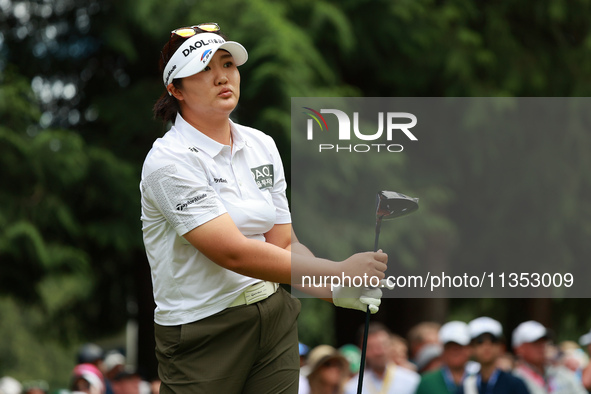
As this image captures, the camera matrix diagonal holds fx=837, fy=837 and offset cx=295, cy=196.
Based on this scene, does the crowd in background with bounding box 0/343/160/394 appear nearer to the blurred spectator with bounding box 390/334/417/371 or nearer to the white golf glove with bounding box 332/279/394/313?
the blurred spectator with bounding box 390/334/417/371

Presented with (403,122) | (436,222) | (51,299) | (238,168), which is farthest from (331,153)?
(238,168)

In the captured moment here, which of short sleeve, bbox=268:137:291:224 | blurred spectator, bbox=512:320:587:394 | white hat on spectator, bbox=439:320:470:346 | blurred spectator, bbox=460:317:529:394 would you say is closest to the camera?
short sleeve, bbox=268:137:291:224

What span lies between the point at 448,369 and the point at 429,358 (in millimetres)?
837

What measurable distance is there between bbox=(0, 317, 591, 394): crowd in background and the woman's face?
3034 mm

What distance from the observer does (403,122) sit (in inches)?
193

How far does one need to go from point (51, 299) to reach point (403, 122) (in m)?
5.57

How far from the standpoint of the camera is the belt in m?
2.79

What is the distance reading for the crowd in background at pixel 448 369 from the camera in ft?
17.4

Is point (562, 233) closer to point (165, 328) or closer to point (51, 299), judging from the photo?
point (51, 299)

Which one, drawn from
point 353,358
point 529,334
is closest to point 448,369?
point 529,334

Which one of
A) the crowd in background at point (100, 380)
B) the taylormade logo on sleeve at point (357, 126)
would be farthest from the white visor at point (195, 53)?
the crowd in background at point (100, 380)

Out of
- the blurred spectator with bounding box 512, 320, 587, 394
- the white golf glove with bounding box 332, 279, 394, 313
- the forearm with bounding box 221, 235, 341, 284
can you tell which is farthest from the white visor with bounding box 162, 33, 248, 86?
the blurred spectator with bounding box 512, 320, 587, 394

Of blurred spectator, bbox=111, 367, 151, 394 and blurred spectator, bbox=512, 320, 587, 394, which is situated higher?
blurred spectator, bbox=512, 320, 587, 394

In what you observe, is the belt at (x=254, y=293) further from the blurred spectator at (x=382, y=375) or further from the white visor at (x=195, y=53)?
the blurred spectator at (x=382, y=375)
